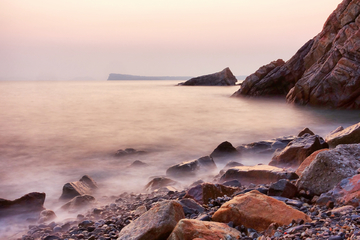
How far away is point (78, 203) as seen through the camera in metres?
6.30

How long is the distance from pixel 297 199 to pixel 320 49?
23504 millimetres

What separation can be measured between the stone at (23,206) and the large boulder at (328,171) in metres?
5.42

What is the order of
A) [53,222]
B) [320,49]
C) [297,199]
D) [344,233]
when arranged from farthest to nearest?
[320,49] → [53,222] → [297,199] → [344,233]

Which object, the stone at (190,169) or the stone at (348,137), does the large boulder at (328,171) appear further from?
the stone at (190,169)

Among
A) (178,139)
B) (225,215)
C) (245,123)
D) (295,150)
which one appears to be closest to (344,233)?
(225,215)

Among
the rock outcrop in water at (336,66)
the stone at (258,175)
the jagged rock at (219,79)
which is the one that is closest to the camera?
the stone at (258,175)

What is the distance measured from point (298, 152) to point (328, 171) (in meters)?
2.56

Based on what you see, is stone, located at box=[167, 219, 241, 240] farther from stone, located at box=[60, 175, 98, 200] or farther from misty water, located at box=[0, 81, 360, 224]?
misty water, located at box=[0, 81, 360, 224]

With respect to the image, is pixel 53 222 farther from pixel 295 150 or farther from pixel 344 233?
A: pixel 295 150

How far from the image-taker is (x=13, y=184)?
28.1 ft

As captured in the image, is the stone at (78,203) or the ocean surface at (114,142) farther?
the ocean surface at (114,142)

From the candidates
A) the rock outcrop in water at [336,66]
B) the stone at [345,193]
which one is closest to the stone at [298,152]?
the stone at [345,193]

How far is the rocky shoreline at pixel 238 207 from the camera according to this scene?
3395 millimetres

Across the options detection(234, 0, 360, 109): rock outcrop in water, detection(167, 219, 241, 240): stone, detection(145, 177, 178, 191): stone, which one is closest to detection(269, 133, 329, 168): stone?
detection(145, 177, 178, 191): stone
